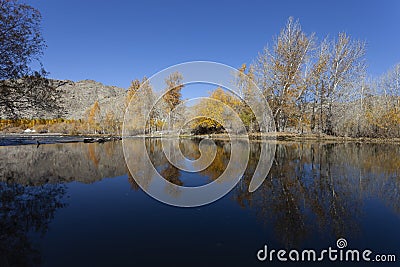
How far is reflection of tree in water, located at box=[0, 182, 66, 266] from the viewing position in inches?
110

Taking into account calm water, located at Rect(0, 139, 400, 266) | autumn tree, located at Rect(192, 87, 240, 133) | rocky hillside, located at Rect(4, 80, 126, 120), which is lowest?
calm water, located at Rect(0, 139, 400, 266)

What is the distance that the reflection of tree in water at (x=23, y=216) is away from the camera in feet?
9.14

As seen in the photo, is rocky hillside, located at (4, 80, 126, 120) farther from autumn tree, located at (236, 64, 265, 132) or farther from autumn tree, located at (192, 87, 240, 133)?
autumn tree, located at (236, 64, 265, 132)

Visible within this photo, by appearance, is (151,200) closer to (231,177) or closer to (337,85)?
(231,177)

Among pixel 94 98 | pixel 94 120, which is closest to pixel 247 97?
pixel 94 120

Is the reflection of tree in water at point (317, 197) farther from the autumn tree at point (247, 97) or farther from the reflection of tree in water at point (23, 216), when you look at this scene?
the autumn tree at point (247, 97)

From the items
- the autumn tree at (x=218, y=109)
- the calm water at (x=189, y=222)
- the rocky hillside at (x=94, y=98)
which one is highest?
the rocky hillside at (x=94, y=98)

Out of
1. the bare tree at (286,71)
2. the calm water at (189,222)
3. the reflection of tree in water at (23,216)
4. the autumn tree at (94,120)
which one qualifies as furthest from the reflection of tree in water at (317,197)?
the autumn tree at (94,120)

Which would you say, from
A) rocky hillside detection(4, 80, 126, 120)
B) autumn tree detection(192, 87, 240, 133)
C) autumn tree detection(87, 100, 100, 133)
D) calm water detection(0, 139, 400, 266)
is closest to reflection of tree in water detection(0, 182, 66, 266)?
calm water detection(0, 139, 400, 266)

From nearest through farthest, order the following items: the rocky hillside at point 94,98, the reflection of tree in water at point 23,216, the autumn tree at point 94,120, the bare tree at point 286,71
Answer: the reflection of tree in water at point 23,216, the bare tree at point 286,71, the autumn tree at point 94,120, the rocky hillside at point 94,98

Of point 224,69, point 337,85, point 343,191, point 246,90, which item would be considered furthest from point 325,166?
point 337,85

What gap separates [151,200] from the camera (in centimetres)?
536

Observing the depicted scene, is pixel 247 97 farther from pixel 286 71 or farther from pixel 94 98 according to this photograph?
pixel 94 98

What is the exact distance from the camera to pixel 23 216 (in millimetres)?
4109
